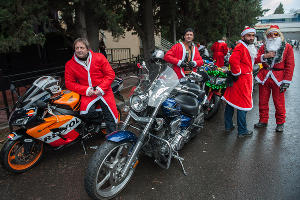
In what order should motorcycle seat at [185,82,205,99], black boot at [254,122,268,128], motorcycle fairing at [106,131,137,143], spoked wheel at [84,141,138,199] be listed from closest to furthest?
spoked wheel at [84,141,138,199]
motorcycle fairing at [106,131,137,143]
motorcycle seat at [185,82,205,99]
black boot at [254,122,268,128]

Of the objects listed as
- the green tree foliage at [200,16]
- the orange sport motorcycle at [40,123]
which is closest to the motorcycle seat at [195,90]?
the orange sport motorcycle at [40,123]

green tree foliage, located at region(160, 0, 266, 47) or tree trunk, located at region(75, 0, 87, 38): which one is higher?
green tree foliage, located at region(160, 0, 266, 47)

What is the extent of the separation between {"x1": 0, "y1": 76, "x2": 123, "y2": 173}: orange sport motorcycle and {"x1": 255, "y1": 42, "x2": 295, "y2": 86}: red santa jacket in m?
3.54

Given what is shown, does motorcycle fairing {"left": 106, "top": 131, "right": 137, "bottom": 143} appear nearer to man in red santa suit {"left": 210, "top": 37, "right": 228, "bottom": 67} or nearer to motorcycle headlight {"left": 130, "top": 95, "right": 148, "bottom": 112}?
motorcycle headlight {"left": 130, "top": 95, "right": 148, "bottom": 112}

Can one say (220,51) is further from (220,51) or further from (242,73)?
(242,73)

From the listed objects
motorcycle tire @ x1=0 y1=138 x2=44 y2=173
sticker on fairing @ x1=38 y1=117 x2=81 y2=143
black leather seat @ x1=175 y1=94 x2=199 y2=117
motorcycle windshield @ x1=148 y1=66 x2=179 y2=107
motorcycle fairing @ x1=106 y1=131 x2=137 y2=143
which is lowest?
motorcycle tire @ x1=0 y1=138 x2=44 y2=173

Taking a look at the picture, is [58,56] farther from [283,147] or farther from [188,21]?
[283,147]

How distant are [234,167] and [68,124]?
99.4 inches

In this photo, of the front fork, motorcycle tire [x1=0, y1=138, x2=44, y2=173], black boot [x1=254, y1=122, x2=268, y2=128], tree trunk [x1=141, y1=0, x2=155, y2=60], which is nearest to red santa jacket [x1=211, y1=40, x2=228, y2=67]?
tree trunk [x1=141, y1=0, x2=155, y2=60]

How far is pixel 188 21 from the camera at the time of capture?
10797 mm

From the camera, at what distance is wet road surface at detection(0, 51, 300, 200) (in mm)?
2822

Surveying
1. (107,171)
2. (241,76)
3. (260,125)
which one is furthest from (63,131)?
(260,125)

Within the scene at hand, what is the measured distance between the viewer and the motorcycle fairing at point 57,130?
3.17 m

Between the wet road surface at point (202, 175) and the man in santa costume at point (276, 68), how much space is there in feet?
2.19
